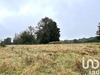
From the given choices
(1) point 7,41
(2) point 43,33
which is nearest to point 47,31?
(2) point 43,33

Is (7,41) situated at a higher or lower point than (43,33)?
lower

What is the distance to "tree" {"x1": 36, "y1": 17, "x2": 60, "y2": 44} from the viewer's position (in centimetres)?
2944

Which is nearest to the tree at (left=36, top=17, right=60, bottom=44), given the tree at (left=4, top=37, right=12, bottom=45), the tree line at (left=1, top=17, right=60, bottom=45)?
the tree line at (left=1, top=17, right=60, bottom=45)

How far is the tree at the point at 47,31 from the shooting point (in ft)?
96.6

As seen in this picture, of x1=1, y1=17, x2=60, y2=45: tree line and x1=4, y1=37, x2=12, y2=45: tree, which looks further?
x1=4, y1=37, x2=12, y2=45: tree

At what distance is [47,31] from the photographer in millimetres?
32250

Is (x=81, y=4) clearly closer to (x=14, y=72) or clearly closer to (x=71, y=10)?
(x=71, y=10)

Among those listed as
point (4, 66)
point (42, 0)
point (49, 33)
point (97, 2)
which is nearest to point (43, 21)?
point (49, 33)

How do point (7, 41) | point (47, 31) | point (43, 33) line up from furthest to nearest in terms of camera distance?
point (7, 41)
point (47, 31)
point (43, 33)

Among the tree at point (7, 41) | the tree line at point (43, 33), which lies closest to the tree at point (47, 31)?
the tree line at point (43, 33)

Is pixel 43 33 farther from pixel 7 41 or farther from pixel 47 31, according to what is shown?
pixel 7 41

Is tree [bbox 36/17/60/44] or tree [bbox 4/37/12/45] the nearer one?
tree [bbox 36/17/60/44]

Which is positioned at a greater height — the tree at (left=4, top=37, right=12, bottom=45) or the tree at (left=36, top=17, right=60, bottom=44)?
the tree at (left=36, top=17, right=60, bottom=44)

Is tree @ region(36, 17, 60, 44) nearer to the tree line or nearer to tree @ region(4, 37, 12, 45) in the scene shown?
the tree line
